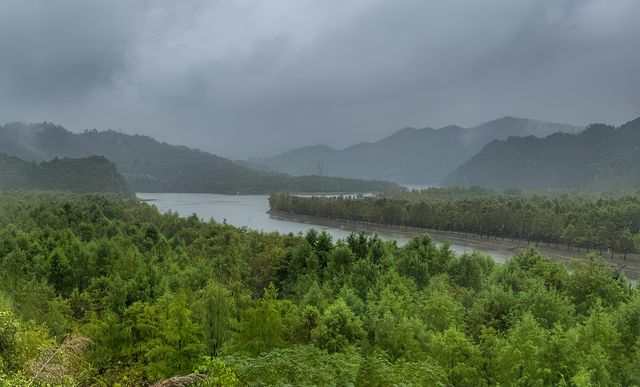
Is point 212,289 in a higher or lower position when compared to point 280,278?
higher

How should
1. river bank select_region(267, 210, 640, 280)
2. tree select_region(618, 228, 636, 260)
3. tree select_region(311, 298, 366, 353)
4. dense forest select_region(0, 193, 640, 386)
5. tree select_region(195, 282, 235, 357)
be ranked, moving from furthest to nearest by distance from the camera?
tree select_region(618, 228, 636, 260)
river bank select_region(267, 210, 640, 280)
tree select_region(195, 282, 235, 357)
tree select_region(311, 298, 366, 353)
dense forest select_region(0, 193, 640, 386)

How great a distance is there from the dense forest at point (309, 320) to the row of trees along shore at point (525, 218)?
209ft

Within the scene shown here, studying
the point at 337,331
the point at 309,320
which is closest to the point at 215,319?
the point at 309,320

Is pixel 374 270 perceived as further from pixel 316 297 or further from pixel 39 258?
pixel 39 258

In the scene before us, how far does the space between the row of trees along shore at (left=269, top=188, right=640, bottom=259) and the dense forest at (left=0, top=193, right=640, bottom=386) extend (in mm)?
63849

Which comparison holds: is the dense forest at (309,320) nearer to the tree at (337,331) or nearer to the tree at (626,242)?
the tree at (337,331)

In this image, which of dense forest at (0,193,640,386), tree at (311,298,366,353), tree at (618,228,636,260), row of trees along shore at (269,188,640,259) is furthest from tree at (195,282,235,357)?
tree at (618,228,636,260)

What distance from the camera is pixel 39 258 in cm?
5716

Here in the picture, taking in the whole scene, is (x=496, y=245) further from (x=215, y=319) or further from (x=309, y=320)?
(x=215, y=319)

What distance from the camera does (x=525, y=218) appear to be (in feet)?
440

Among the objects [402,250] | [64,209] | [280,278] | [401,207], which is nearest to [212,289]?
[280,278]

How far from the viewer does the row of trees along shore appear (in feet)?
381

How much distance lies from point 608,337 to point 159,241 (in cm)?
6622

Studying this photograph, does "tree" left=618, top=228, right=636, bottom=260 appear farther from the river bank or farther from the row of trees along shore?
the river bank
